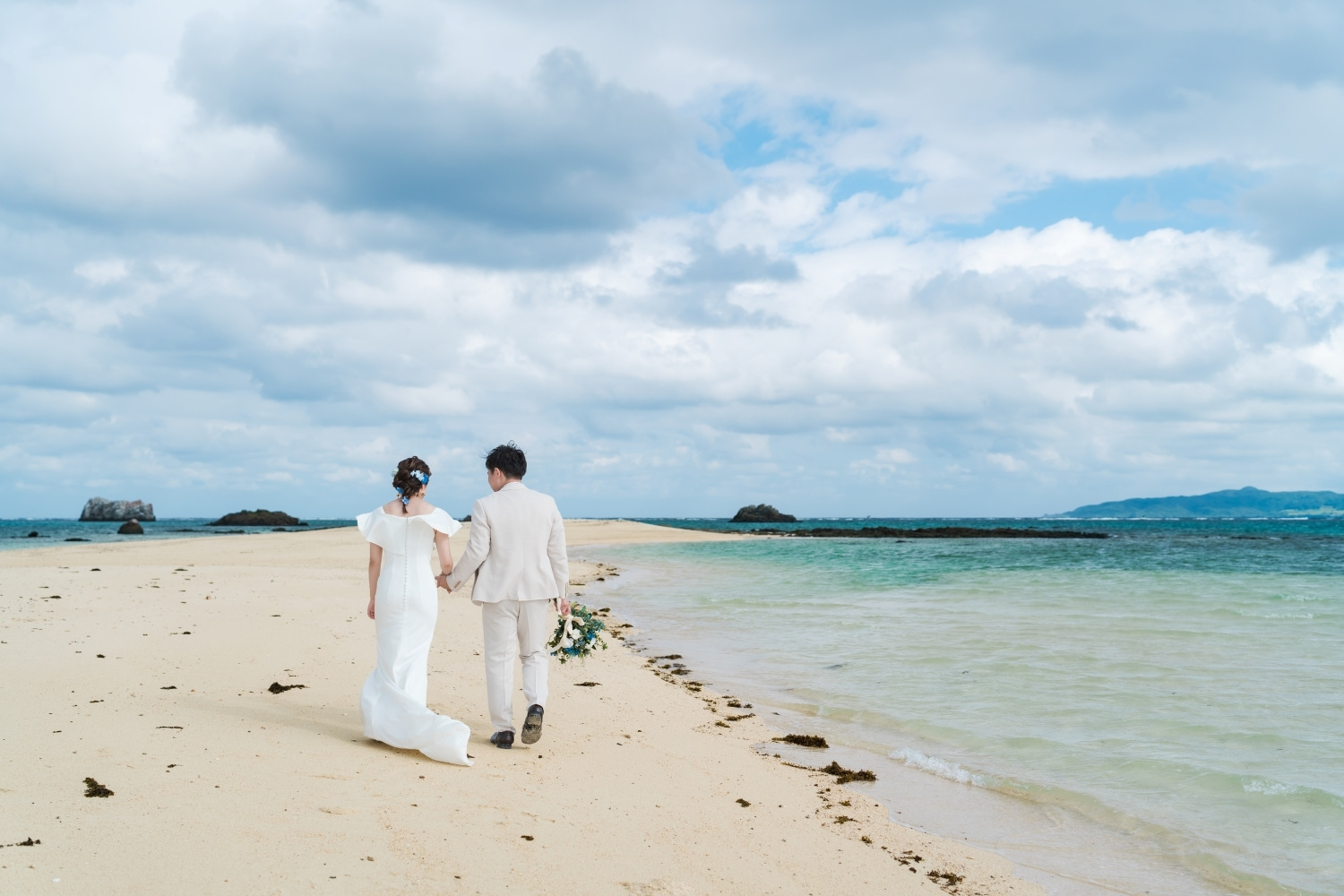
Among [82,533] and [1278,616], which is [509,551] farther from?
[82,533]

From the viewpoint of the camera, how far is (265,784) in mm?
4496

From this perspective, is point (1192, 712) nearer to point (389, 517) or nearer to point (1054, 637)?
point (1054, 637)

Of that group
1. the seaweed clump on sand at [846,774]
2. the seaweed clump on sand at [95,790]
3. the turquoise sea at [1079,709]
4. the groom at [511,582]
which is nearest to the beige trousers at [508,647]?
the groom at [511,582]

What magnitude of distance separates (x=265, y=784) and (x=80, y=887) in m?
1.33

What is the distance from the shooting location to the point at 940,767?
6.40m

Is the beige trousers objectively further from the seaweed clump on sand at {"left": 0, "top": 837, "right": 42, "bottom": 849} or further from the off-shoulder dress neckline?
the seaweed clump on sand at {"left": 0, "top": 837, "right": 42, "bottom": 849}

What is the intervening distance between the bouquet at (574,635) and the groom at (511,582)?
0.36 m

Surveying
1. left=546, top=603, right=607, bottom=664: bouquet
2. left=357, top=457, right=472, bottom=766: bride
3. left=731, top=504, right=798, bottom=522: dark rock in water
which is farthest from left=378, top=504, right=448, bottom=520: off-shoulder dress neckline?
left=731, top=504, right=798, bottom=522: dark rock in water

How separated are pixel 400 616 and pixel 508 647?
77 centimetres

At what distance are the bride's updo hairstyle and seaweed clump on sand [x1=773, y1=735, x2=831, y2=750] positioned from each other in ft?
11.7

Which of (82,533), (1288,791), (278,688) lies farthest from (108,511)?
(1288,791)

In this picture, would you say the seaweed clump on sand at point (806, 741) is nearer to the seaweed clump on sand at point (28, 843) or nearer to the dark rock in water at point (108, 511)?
the seaweed clump on sand at point (28, 843)

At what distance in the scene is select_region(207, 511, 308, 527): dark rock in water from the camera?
9456cm

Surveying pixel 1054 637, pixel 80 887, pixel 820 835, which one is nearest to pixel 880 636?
pixel 1054 637
